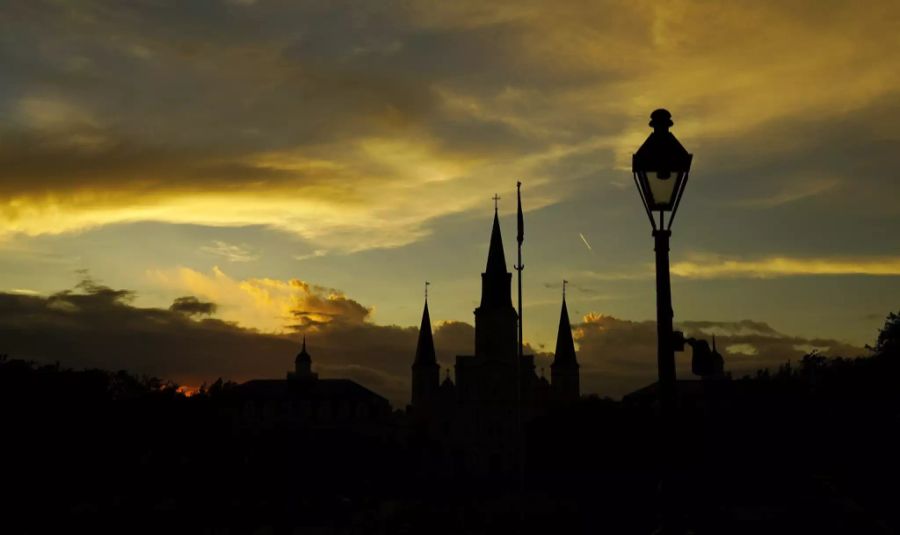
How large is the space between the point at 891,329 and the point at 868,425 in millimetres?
58665

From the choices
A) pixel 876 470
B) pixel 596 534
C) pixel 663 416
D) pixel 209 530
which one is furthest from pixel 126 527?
A: pixel 663 416

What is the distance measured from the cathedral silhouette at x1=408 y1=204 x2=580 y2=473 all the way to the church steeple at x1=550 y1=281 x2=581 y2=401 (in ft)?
0.48

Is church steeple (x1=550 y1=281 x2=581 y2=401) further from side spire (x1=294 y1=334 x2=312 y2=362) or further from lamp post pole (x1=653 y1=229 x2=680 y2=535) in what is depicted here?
lamp post pole (x1=653 y1=229 x2=680 y2=535)

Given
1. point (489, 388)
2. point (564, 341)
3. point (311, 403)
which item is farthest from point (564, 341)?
point (311, 403)

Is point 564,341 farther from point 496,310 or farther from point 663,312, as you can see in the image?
point 663,312

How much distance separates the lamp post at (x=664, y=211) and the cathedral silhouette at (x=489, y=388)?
124m

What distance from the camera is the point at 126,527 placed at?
50.8 meters

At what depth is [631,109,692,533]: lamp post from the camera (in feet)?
31.3

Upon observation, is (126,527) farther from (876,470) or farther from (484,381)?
(484,381)

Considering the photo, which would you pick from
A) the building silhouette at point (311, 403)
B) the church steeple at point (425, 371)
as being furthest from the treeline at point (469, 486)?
the building silhouette at point (311, 403)

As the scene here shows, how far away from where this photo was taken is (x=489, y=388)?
139 meters

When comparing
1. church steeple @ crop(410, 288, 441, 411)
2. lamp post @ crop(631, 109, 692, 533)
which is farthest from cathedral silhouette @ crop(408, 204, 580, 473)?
lamp post @ crop(631, 109, 692, 533)

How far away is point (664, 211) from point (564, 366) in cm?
14397

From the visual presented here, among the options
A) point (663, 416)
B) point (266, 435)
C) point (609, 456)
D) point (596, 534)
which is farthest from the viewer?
point (266, 435)
